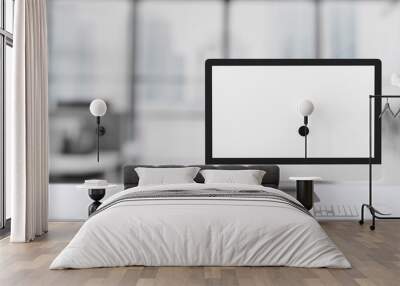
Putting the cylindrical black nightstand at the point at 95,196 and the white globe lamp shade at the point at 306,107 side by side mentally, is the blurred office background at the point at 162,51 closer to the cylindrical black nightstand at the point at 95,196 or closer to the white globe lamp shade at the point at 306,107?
the cylindrical black nightstand at the point at 95,196

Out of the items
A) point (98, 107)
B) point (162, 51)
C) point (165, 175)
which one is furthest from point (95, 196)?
point (162, 51)

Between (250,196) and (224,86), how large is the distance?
2.64 metres

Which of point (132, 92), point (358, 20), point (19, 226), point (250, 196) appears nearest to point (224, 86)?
point (132, 92)

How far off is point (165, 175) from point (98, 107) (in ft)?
4.00

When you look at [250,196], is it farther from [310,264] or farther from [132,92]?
[132,92]

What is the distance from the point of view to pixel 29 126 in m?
6.11

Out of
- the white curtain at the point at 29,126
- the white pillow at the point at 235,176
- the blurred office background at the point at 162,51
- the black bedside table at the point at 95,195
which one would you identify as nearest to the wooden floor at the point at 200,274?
the white curtain at the point at 29,126

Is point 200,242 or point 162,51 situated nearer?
point 200,242

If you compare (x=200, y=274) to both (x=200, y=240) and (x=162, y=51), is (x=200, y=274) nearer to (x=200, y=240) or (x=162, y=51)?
(x=200, y=240)

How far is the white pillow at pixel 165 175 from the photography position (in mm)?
6902

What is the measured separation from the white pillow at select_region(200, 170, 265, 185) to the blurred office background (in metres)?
0.61

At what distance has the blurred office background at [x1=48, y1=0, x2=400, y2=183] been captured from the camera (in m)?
7.54

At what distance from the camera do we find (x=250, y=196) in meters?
5.26

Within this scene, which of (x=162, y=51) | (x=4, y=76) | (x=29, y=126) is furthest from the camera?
(x=162, y=51)
